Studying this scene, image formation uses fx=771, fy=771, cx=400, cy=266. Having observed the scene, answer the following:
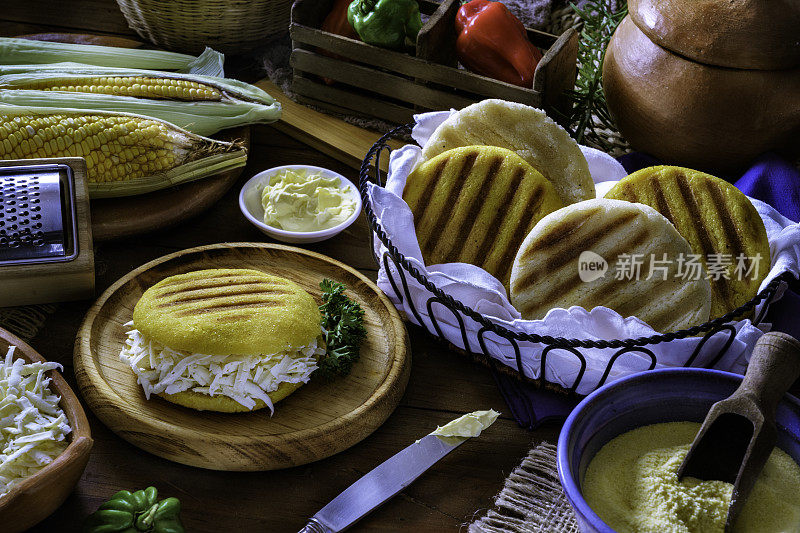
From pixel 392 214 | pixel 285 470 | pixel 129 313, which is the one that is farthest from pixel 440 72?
pixel 285 470

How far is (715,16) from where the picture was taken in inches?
73.5

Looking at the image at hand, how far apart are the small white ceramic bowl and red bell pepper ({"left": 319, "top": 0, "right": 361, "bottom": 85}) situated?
0.49 metres

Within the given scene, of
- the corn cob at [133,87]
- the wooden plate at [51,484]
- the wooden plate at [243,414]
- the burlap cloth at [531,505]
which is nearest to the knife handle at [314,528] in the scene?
the wooden plate at [243,414]

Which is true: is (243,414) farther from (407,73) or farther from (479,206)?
(407,73)

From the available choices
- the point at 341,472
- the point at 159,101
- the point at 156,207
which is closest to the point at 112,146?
the point at 156,207

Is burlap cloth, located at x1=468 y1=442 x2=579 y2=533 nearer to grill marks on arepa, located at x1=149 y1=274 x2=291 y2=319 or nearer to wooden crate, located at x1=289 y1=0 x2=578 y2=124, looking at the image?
grill marks on arepa, located at x1=149 y1=274 x2=291 y2=319

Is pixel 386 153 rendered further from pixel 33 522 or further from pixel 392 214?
→ pixel 33 522

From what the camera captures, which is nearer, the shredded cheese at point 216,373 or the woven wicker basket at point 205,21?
the shredded cheese at point 216,373

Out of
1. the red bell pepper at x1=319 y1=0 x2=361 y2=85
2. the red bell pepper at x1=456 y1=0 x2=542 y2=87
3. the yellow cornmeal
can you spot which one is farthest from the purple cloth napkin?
the red bell pepper at x1=319 y1=0 x2=361 y2=85

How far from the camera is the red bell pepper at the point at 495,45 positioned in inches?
89.3

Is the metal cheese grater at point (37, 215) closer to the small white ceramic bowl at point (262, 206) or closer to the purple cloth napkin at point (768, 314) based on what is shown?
the small white ceramic bowl at point (262, 206)

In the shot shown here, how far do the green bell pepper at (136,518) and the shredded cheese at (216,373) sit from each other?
0.27 metres

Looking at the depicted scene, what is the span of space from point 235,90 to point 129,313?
89 centimetres

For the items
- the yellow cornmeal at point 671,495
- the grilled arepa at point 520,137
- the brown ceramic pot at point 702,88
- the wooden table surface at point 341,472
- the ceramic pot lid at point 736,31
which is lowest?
the wooden table surface at point 341,472
